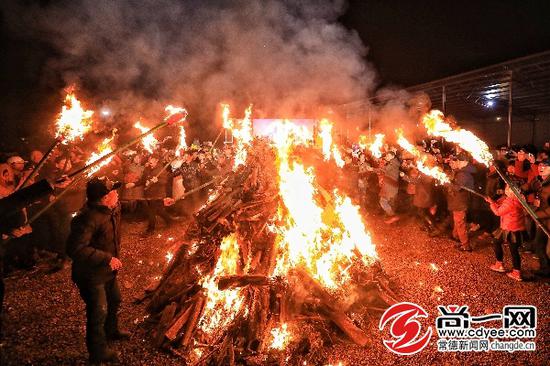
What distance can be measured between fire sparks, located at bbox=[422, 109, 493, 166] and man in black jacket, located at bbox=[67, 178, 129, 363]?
5800 mm

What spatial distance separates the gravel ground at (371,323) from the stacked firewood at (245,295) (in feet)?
1.08

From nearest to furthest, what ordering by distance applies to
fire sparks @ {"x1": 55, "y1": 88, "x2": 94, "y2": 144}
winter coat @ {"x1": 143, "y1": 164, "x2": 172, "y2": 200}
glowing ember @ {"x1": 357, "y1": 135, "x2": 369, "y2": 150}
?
fire sparks @ {"x1": 55, "y1": 88, "x2": 94, "y2": 144}, winter coat @ {"x1": 143, "y1": 164, "x2": 172, "y2": 200}, glowing ember @ {"x1": 357, "y1": 135, "x2": 369, "y2": 150}

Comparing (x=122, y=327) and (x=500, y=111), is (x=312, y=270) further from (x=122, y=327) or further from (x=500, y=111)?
(x=500, y=111)

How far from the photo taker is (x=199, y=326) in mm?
5324

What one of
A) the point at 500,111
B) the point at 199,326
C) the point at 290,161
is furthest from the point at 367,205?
the point at 500,111

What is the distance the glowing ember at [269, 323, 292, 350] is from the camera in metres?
4.98

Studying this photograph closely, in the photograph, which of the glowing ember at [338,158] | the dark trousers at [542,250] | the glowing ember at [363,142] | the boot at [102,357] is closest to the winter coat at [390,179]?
the glowing ember at [338,158]

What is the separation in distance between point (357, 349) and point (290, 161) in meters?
4.64

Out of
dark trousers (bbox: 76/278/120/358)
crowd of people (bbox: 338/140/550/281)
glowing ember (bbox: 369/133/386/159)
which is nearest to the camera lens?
dark trousers (bbox: 76/278/120/358)

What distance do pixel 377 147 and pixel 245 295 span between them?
9490mm

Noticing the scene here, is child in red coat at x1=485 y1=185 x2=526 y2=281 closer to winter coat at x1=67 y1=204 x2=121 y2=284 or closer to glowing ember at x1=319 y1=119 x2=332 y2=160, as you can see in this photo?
glowing ember at x1=319 y1=119 x2=332 y2=160

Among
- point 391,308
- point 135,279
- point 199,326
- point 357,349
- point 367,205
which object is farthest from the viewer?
point 367,205

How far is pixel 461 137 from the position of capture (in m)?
6.37

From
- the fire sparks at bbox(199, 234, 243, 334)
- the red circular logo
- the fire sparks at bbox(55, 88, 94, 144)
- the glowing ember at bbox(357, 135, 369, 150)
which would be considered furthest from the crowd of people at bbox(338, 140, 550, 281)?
the fire sparks at bbox(55, 88, 94, 144)
